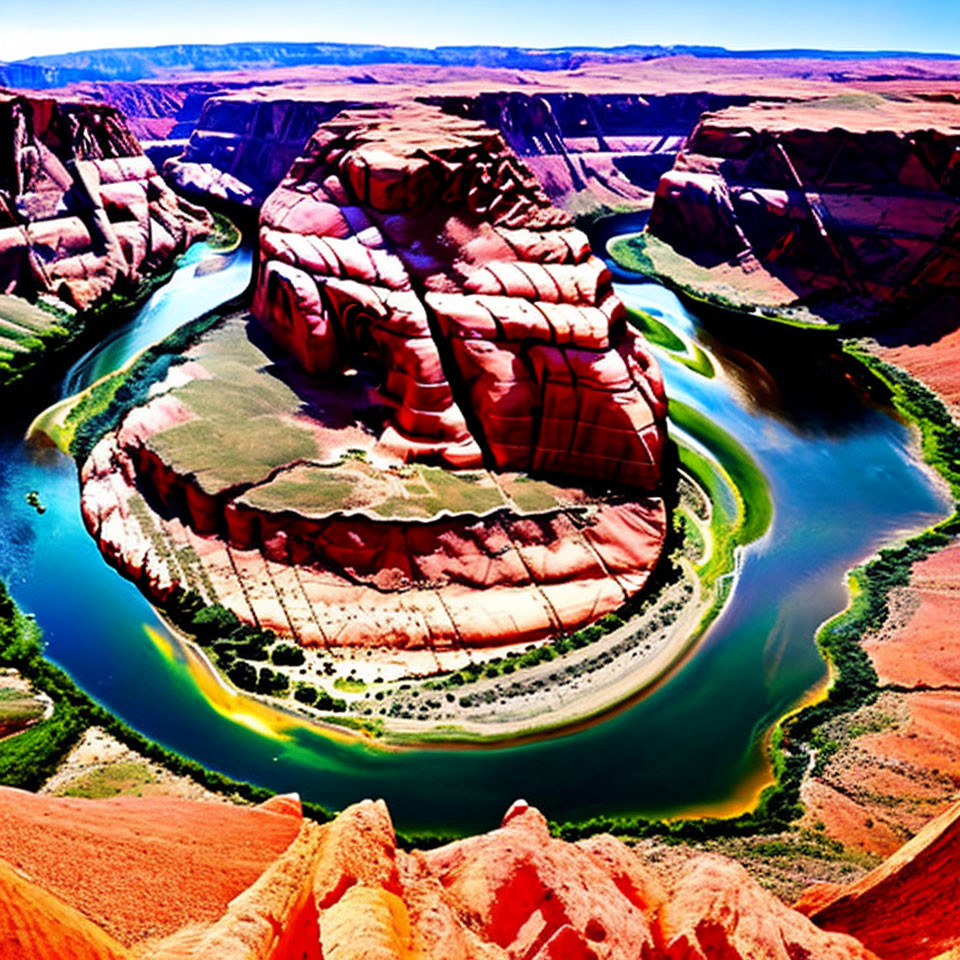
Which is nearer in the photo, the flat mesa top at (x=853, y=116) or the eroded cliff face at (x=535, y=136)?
the flat mesa top at (x=853, y=116)

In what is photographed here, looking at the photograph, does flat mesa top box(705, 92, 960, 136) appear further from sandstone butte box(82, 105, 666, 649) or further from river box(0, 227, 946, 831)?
sandstone butte box(82, 105, 666, 649)

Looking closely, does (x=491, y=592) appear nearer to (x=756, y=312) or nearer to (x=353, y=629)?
(x=353, y=629)

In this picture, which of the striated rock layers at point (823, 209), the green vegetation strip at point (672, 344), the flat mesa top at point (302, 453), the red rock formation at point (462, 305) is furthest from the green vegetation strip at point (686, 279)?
the flat mesa top at point (302, 453)

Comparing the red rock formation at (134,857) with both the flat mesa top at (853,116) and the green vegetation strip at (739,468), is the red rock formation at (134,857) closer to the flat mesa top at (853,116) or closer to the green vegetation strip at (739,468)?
the green vegetation strip at (739,468)

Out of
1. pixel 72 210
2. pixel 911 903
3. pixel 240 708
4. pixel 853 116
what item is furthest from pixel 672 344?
pixel 72 210

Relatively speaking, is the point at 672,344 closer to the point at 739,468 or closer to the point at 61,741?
the point at 739,468

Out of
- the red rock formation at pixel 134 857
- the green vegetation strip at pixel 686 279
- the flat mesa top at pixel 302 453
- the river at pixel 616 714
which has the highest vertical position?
the green vegetation strip at pixel 686 279
